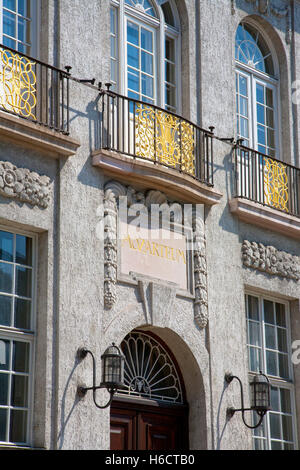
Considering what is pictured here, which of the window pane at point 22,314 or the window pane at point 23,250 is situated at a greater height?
the window pane at point 23,250

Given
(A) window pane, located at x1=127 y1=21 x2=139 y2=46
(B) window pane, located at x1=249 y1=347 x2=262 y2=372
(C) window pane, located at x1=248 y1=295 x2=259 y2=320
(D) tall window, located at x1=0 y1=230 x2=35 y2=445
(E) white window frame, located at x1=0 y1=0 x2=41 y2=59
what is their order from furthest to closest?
1. (C) window pane, located at x1=248 y1=295 x2=259 y2=320
2. (B) window pane, located at x1=249 y1=347 x2=262 y2=372
3. (A) window pane, located at x1=127 y1=21 x2=139 y2=46
4. (E) white window frame, located at x1=0 y1=0 x2=41 y2=59
5. (D) tall window, located at x1=0 y1=230 x2=35 y2=445

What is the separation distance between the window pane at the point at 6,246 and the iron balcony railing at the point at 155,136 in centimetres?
169

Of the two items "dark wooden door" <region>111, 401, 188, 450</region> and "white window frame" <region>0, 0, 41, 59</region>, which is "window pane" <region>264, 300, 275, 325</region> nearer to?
"dark wooden door" <region>111, 401, 188, 450</region>

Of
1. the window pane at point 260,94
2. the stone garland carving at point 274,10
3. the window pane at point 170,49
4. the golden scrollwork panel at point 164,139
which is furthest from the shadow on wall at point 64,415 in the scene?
the stone garland carving at point 274,10

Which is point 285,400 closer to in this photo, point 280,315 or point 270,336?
point 270,336

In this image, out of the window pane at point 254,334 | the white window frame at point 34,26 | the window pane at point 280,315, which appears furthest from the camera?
the window pane at point 280,315

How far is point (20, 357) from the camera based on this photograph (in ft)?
35.8

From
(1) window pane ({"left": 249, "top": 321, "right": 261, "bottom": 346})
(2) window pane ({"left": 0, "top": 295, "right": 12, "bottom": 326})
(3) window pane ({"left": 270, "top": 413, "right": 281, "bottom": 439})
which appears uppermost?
(1) window pane ({"left": 249, "top": 321, "right": 261, "bottom": 346})

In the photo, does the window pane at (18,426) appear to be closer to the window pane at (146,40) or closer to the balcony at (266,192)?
the balcony at (266,192)

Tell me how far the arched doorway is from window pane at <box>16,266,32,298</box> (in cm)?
163

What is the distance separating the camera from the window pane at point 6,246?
11.0 metres

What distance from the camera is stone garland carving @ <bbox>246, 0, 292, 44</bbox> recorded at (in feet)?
50.4

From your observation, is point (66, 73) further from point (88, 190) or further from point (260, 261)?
point (260, 261)

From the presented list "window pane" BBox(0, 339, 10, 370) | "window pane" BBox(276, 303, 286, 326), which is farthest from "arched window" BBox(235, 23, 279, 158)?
"window pane" BBox(0, 339, 10, 370)
